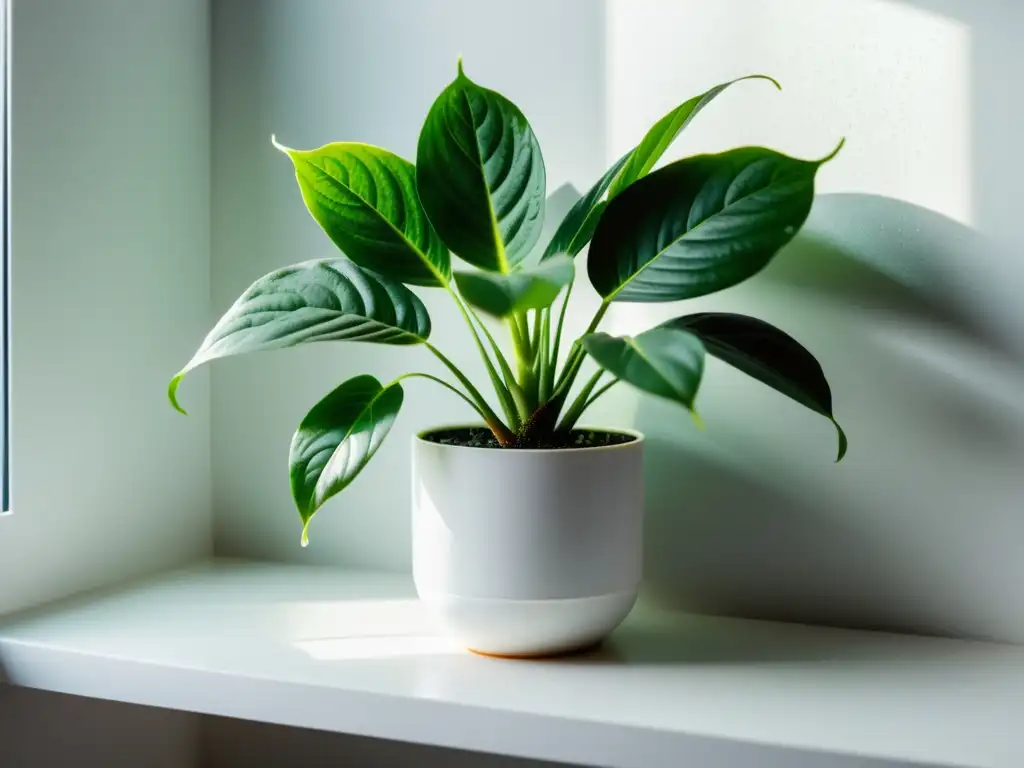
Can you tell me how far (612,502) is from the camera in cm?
78

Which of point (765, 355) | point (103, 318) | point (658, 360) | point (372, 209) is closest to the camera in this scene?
point (658, 360)

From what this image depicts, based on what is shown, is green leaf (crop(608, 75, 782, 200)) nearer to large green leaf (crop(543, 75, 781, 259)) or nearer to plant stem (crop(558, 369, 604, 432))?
large green leaf (crop(543, 75, 781, 259))

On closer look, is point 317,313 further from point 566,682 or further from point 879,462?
point 879,462

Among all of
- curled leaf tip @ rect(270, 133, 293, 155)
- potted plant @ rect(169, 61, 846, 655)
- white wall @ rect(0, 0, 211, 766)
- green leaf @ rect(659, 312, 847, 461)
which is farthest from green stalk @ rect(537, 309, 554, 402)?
white wall @ rect(0, 0, 211, 766)

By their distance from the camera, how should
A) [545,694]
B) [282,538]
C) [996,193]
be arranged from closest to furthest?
[545,694]
[996,193]
[282,538]

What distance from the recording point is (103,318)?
99cm

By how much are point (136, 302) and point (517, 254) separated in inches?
18.2

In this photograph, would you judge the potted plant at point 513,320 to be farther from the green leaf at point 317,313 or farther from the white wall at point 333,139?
the white wall at point 333,139

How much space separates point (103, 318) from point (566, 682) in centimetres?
58

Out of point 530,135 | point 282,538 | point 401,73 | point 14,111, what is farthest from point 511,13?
point 282,538

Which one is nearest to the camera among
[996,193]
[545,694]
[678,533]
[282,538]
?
[545,694]

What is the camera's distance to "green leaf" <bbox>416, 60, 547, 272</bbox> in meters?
0.75

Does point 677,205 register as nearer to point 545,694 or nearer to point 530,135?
point 530,135

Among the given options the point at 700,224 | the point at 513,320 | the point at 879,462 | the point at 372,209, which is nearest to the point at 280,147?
the point at 372,209
